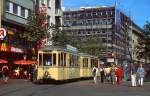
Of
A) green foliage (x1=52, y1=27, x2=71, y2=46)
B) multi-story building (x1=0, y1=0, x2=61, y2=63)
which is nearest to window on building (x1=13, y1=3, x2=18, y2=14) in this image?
multi-story building (x1=0, y1=0, x2=61, y2=63)

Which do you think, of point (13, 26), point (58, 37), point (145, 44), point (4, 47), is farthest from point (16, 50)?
point (145, 44)

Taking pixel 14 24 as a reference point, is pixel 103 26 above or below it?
above

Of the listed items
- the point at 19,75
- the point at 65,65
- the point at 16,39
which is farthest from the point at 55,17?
the point at 65,65

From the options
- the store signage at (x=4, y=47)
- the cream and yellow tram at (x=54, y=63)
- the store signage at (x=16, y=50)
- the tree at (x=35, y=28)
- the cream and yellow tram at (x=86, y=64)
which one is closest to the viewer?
the cream and yellow tram at (x=54, y=63)

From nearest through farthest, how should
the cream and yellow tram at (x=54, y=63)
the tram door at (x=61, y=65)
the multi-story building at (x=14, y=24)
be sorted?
the cream and yellow tram at (x=54, y=63)
the tram door at (x=61, y=65)
the multi-story building at (x=14, y=24)

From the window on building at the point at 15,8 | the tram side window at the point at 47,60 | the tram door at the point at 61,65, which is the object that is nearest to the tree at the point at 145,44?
the window on building at the point at 15,8

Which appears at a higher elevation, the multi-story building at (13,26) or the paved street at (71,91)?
the multi-story building at (13,26)

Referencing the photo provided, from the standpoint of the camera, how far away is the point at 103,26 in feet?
457

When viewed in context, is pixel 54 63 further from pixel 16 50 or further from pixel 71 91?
pixel 16 50

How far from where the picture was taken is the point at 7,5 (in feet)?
183

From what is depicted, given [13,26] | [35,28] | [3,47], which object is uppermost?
[13,26]

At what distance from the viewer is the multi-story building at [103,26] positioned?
5231 inches

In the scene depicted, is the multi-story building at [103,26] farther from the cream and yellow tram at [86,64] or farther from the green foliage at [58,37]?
the cream and yellow tram at [86,64]

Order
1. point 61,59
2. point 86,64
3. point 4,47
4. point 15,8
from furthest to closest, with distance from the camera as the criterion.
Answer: point 15,8 < point 4,47 < point 86,64 < point 61,59
